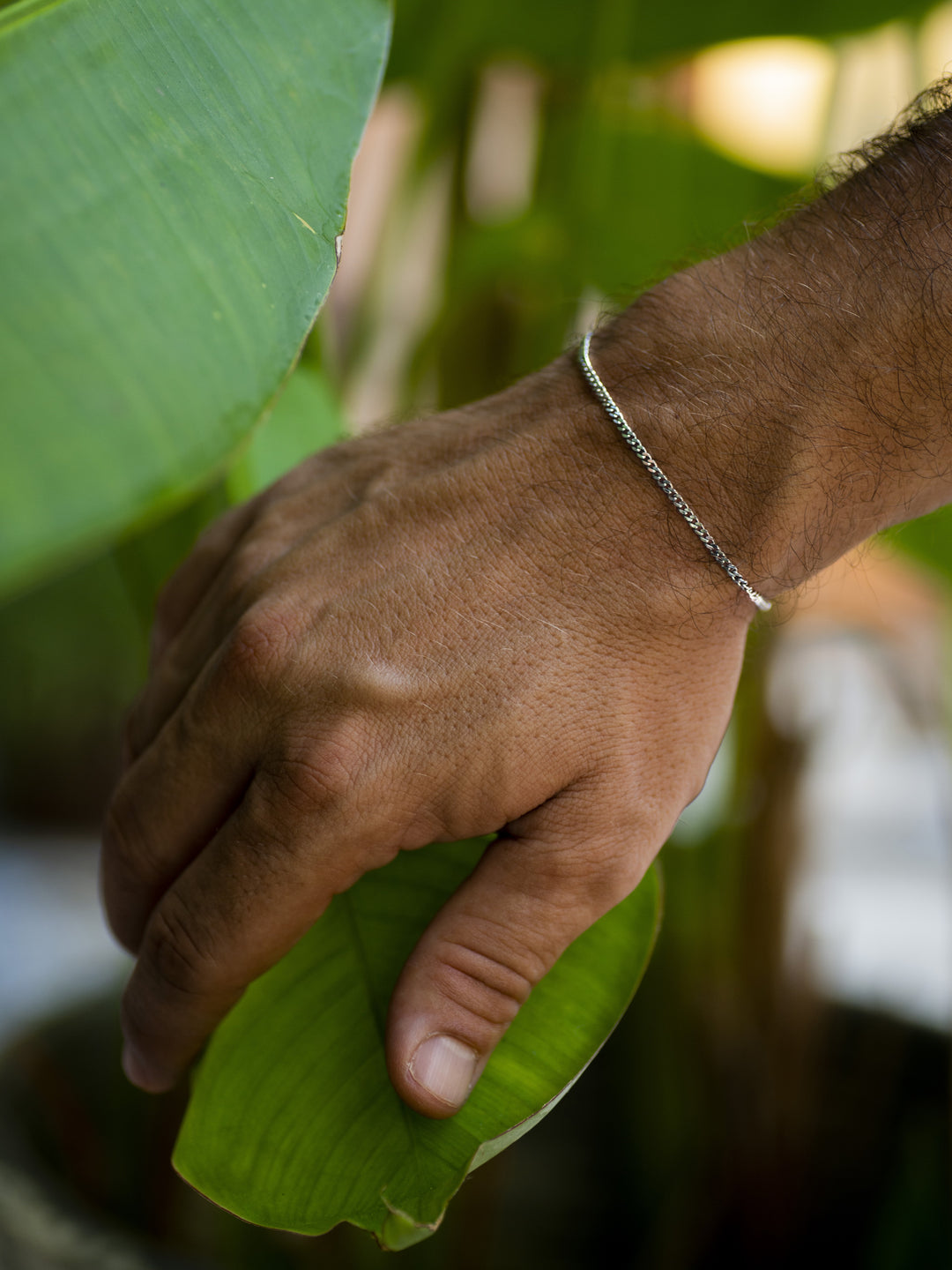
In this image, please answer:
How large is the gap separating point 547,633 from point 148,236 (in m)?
0.16

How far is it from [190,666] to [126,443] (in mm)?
220

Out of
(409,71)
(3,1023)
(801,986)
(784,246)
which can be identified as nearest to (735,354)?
(784,246)

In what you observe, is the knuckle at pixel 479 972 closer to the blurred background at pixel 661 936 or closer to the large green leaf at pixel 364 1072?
the large green leaf at pixel 364 1072

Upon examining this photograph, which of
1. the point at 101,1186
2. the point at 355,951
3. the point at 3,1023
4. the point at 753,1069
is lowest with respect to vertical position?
the point at 753,1069

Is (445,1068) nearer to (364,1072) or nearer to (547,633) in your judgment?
(364,1072)

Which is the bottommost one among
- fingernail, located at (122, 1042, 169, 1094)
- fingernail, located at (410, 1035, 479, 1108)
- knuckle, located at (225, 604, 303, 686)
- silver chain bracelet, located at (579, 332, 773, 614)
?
fingernail, located at (122, 1042, 169, 1094)

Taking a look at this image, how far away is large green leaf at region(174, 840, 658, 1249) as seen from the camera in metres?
0.30

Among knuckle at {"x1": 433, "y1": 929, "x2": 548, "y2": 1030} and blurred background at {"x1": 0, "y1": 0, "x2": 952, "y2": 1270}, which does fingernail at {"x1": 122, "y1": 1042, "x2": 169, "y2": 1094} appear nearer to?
knuckle at {"x1": 433, "y1": 929, "x2": 548, "y2": 1030}

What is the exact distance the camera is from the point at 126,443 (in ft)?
0.59

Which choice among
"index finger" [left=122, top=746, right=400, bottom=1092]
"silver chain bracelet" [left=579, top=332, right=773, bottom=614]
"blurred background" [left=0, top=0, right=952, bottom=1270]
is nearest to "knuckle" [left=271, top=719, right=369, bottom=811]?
"index finger" [left=122, top=746, right=400, bottom=1092]

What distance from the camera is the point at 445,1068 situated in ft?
1.01

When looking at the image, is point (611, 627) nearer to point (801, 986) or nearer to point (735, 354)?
point (735, 354)

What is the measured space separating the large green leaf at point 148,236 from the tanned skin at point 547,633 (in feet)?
0.41

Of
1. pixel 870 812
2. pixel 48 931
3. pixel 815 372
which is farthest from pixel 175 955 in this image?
pixel 870 812
